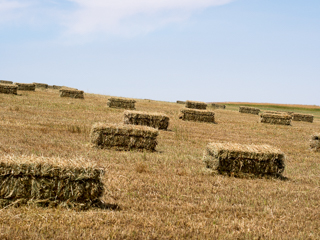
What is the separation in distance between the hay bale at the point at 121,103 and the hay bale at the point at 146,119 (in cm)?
1080

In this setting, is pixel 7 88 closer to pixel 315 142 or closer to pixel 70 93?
pixel 70 93

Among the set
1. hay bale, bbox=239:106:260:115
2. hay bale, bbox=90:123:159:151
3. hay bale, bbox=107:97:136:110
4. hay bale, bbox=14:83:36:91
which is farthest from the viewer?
hay bale, bbox=239:106:260:115

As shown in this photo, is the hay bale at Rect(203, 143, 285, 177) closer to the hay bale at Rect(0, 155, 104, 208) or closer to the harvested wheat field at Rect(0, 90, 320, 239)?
the harvested wheat field at Rect(0, 90, 320, 239)

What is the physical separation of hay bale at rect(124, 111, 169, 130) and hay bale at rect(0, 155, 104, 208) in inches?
553

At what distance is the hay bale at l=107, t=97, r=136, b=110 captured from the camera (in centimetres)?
3231

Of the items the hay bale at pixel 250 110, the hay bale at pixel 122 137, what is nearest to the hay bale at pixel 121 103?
the hay bale at pixel 122 137

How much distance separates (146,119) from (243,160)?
10.9 m

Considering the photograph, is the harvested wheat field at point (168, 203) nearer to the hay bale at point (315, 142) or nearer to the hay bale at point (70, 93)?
the hay bale at point (315, 142)

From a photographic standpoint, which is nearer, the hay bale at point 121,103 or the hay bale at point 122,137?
the hay bale at point 122,137

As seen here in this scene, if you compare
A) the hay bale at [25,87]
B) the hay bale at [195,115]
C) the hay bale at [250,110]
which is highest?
the hay bale at [25,87]

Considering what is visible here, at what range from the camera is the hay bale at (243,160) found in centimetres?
1117

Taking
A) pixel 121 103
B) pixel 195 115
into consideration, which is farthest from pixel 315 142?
pixel 121 103

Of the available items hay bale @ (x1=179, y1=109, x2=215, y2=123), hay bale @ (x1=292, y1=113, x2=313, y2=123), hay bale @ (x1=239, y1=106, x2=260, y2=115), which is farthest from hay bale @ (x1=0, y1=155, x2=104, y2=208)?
hay bale @ (x1=239, y1=106, x2=260, y2=115)

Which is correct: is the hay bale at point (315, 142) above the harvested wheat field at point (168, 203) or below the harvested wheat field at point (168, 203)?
above
